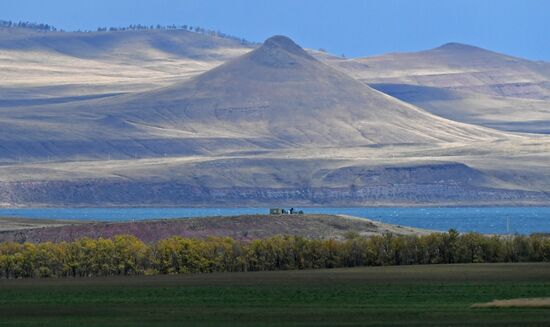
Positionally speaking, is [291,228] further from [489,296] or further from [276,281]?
[489,296]

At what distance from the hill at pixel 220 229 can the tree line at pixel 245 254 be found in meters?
18.0

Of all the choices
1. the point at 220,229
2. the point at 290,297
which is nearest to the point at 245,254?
the point at 290,297

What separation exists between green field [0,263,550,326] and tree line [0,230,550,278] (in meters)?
3.26

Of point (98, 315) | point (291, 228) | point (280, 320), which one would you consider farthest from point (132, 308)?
point (291, 228)

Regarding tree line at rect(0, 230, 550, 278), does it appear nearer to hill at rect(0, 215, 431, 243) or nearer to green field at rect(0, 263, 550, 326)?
green field at rect(0, 263, 550, 326)

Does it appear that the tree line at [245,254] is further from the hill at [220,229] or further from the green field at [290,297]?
the hill at [220,229]

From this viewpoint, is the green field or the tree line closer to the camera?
the green field

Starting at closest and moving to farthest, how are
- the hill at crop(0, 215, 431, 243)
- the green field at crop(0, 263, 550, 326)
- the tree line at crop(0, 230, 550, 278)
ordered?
the green field at crop(0, 263, 550, 326)
the tree line at crop(0, 230, 550, 278)
the hill at crop(0, 215, 431, 243)

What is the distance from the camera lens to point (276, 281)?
75.1m

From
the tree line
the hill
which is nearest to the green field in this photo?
the tree line

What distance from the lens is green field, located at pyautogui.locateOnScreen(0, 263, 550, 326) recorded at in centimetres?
5744

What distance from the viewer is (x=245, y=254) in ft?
282

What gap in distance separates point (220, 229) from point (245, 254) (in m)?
23.3

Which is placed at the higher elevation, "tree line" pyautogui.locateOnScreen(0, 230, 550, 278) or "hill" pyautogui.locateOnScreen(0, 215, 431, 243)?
"hill" pyautogui.locateOnScreen(0, 215, 431, 243)
